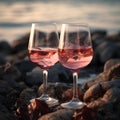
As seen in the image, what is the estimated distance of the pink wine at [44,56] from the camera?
580 cm

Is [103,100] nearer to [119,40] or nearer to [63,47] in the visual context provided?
[63,47]

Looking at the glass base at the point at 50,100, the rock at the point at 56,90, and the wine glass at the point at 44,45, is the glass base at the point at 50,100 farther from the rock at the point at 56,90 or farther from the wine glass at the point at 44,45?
the rock at the point at 56,90

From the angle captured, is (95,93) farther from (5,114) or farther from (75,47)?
(5,114)

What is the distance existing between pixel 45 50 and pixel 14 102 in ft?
3.17

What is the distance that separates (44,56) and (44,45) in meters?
0.11

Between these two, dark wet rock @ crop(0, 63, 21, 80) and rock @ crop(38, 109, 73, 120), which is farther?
dark wet rock @ crop(0, 63, 21, 80)

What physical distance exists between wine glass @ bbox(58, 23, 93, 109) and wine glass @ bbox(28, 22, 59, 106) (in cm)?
22

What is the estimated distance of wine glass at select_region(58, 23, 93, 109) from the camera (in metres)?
5.54

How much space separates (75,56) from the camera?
5.55 m

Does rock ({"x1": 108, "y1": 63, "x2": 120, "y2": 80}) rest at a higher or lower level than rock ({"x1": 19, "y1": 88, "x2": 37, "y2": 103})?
higher

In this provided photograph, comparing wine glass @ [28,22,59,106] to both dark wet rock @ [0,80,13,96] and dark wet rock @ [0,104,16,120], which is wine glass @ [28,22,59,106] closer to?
dark wet rock @ [0,104,16,120]

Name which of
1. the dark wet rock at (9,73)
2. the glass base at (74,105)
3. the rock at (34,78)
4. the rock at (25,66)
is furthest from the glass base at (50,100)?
the rock at (25,66)

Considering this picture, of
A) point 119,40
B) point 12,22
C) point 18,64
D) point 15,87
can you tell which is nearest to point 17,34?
point 12,22

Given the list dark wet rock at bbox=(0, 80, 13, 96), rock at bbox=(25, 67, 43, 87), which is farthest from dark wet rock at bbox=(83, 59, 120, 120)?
rock at bbox=(25, 67, 43, 87)
